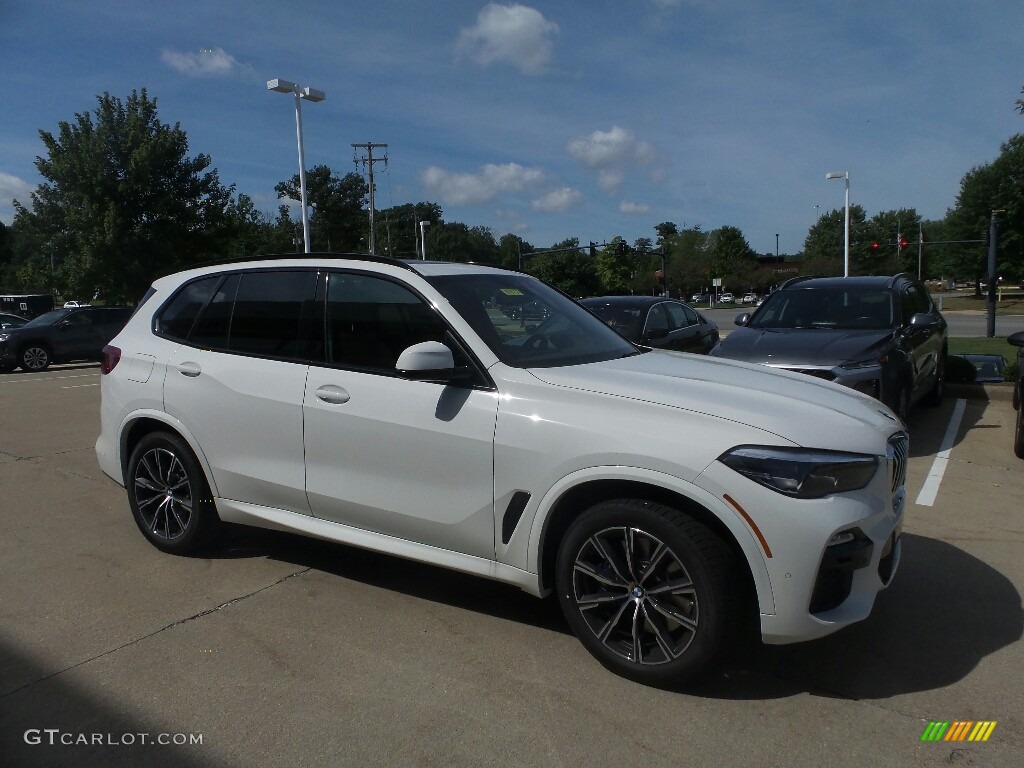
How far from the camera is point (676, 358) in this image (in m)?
4.22

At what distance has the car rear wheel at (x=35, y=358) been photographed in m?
19.1

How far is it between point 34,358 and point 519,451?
1975 cm

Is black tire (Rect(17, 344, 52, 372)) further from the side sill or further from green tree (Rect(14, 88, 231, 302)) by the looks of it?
the side sill

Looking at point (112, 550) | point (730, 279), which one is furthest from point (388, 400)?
point (730, 279)

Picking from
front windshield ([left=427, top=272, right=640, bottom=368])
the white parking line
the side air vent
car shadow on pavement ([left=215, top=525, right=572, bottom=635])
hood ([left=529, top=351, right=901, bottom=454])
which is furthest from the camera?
the white parking line

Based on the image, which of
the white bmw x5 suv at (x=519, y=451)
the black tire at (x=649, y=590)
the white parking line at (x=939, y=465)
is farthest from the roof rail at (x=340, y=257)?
the white parking line at (x=939, y=465)

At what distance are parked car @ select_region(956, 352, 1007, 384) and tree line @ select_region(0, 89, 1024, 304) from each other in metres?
7.09

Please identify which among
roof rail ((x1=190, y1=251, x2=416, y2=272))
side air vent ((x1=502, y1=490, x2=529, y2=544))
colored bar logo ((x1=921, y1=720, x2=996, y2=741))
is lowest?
colored bar logo ((x1=921, y1=720, x2=996, y2=741))

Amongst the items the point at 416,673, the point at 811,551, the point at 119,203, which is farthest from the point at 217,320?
the point at 119,203

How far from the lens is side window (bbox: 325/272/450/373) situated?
3.82m

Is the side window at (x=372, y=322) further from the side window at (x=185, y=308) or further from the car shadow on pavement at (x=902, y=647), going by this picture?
the car shadow on pavement at (x=902, y=647)

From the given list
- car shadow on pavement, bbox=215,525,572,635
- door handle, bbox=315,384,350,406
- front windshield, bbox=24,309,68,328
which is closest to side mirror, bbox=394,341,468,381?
door handle, bbox=315,384,350,406

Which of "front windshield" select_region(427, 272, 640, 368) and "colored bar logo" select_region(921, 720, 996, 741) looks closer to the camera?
"colored bar logo" select_region(921, 720, 996, 741)

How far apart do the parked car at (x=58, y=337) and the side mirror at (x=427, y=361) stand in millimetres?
17743
